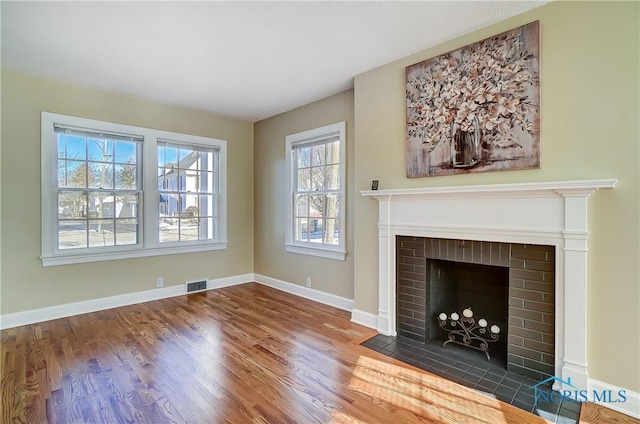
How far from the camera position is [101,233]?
390 cm

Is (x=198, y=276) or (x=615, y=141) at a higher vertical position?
(x=615, y=141)

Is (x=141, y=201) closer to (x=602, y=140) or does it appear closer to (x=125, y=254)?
(x=125, y=254)

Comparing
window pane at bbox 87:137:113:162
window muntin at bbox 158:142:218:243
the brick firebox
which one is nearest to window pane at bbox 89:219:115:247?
window muntin at bbox 158:142:218:243

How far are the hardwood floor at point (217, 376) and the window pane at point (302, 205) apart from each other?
60.9 inches

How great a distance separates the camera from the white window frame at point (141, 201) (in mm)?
3492

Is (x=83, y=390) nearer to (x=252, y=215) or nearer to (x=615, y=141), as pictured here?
(x=252, y=215)

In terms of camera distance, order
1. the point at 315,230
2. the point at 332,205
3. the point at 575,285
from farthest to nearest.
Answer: the point at 315,230 → the point at 332,205 → the point at 575,285

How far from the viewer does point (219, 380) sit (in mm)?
2299

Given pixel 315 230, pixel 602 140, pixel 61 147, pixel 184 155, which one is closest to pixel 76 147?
pixel 61 147

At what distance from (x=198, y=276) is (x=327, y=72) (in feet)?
11.1

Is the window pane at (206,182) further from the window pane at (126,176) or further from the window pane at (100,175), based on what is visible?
the window pane at (100,175)

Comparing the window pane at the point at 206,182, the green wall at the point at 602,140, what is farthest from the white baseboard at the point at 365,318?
the window pane at the point at 206,182

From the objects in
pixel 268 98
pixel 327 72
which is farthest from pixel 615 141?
pixel 268 98

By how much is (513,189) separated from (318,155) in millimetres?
2544
